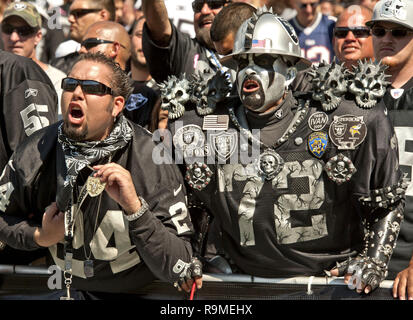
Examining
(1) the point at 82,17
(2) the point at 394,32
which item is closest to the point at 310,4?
(1) the point at 82,17

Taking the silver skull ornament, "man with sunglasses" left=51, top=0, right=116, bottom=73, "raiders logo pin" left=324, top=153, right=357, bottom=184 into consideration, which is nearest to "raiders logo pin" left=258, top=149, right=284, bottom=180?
"raiders logo pin" left=324, top=153, right=357, bottom=184

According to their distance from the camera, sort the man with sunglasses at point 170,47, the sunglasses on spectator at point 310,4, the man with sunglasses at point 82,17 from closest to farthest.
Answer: the man with sunglasses at point 170,47, the sunglasses on spectator at point 310,4, the man with sunglasses at point 82,17

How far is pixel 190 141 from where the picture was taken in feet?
17.7

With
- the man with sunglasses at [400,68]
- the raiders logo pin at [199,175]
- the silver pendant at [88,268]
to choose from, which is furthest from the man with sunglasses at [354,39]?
the silver pendant at [88,268]

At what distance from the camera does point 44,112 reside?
241 inches

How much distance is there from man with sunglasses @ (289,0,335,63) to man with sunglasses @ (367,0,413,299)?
192cm

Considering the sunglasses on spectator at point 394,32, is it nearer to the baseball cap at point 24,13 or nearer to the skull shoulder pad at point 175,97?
the skull shoulder pad at point 175,97

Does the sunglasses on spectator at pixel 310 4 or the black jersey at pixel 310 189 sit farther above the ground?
the sunglasses on spectator at pixel 310 4

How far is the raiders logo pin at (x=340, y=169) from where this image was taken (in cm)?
505

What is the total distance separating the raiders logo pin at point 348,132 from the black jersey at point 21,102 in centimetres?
209

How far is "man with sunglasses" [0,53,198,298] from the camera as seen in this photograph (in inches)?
198

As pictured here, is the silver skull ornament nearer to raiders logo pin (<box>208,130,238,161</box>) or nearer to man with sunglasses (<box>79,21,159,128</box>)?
raiders logo pin (<box>208,130,238,161</box>)

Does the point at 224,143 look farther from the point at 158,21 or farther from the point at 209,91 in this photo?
the point at 158,21
